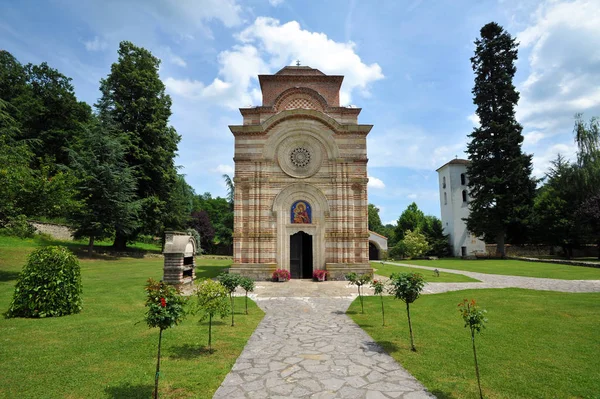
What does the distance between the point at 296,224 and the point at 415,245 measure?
28.3 m

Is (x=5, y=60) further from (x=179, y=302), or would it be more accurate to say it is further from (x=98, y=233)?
(x=179, y=302)

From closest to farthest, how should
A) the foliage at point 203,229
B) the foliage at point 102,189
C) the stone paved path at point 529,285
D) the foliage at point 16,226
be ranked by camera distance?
the stone paved path at point 529,285, the foliage at point 16,226, the foliage at point 102,189, the foliage at point 203,229

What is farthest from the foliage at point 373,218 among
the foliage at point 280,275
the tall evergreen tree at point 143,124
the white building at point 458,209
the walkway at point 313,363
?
the walkway at point 313,363

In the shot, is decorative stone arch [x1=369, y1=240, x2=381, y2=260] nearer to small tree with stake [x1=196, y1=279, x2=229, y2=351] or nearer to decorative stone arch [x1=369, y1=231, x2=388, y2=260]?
decorative stone arch [x1=369, y1=231, x2=388, y2=260]

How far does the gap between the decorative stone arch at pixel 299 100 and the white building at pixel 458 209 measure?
32.4 m

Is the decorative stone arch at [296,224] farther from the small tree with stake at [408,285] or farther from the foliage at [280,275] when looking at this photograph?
the small tree with stake at [408,285]

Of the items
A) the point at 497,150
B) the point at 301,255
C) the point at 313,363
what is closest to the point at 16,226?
the point at 301,255

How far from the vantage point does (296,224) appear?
22016 millimetres

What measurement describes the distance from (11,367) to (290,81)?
2344cm

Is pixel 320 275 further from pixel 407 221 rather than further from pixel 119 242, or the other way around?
pixel 407 221

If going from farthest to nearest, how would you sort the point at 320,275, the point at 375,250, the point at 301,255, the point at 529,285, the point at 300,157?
the point at 375,250 → the point at 300,157 → the point at 301,255 → the point at 320,275 → the point at 529,285

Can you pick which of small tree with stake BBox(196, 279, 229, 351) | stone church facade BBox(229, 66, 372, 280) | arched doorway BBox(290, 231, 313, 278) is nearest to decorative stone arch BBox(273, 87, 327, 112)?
stone church facade BBox(229, 66, 372, 280)

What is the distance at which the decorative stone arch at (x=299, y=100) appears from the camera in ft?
79.2

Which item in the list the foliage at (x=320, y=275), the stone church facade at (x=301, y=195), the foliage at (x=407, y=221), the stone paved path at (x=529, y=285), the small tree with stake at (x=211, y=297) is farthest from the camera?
the foliage at (x=407, y=221)
